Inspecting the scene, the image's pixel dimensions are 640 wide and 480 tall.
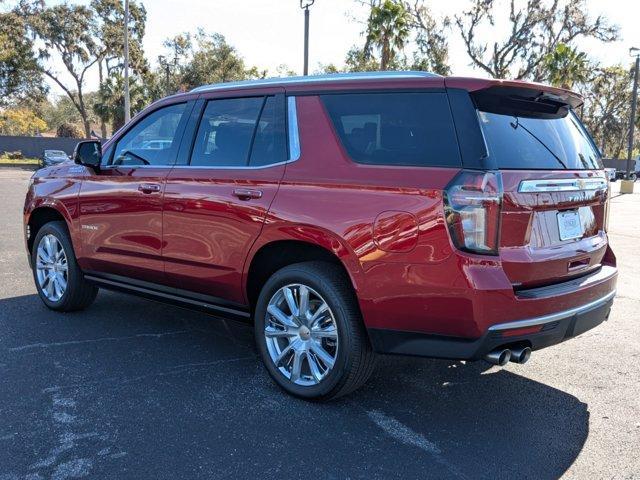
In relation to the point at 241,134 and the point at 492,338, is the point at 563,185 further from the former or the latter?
the point at 241,134

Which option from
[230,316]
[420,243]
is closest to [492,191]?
[420,243]

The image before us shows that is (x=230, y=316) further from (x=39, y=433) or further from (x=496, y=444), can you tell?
(x=496, y=444)

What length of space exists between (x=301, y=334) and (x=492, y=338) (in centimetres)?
122

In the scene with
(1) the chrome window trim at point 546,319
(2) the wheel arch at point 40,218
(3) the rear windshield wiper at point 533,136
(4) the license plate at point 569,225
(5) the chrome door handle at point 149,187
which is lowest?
(1) the chrome window trim at point 546,319

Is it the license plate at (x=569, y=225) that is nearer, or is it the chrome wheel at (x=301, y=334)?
the license plate at (x=569, y=225)

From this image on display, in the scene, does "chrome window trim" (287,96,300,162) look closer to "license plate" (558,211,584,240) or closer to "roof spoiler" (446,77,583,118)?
"roof spoiler" (446,77,583,118)

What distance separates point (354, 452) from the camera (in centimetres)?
315

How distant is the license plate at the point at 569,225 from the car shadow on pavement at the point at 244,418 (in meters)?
1.11

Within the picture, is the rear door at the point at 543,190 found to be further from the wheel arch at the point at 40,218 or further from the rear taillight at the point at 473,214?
the wheel arch at the point at 40,218

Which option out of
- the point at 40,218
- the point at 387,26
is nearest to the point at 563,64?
the point at 387,26

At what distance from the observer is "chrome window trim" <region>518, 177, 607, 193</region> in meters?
3.19

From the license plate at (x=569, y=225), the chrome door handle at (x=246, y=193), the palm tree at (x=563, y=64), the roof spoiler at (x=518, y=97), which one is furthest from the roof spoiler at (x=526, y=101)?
the palm tree at (x=563, y=64)

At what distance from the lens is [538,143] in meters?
3.50

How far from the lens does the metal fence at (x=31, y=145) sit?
48156 millimetres
